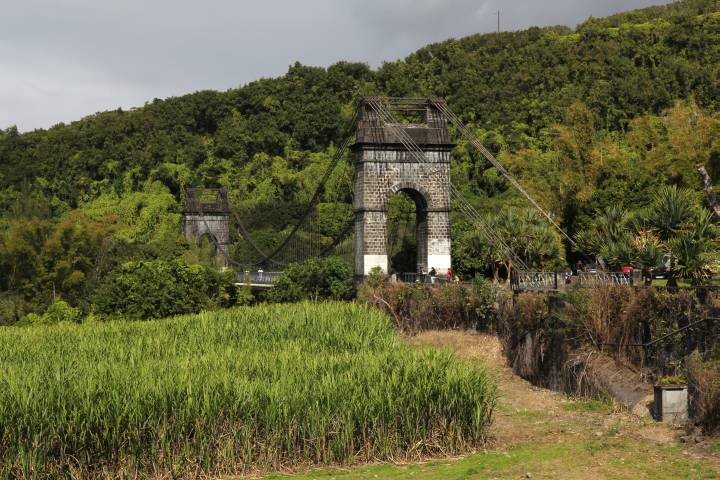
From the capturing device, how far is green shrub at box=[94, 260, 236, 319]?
138 feet

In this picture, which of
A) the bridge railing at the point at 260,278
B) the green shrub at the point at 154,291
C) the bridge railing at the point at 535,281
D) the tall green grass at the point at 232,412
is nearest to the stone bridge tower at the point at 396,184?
the bridge railing at the point at 535,281

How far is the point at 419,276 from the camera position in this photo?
3494 cm

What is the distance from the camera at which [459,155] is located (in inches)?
2894

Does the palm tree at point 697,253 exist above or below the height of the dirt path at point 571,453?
above

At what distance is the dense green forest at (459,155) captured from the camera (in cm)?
3869

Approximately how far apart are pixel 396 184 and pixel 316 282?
237 inches

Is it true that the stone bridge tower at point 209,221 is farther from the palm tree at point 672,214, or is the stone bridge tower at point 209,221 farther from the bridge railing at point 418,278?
the palm tree at point 672,214

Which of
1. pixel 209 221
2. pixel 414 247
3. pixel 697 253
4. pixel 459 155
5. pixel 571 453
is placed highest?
pixel 459 155

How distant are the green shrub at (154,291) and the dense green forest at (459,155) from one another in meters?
1.42

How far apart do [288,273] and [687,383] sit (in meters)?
26.2

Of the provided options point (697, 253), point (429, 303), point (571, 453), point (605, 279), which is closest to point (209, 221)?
point (429, 303)

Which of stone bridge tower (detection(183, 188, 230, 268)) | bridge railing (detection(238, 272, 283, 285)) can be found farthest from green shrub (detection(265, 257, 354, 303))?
stone bridge tower (detection(183, 188, 230, 268))

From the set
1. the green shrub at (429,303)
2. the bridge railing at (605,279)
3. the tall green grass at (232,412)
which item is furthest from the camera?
the green shrub at (429,303)

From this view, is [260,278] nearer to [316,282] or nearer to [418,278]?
[316,282]
